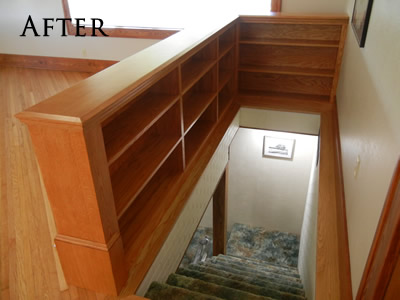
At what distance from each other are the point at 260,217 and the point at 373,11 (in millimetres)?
4498

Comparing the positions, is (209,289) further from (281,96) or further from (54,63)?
(54,63)

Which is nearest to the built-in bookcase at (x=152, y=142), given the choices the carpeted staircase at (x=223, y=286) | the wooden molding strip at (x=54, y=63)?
the carpeted staircase at (x=223, y=286)

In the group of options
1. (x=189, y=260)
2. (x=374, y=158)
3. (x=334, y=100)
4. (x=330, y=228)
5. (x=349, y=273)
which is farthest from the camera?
(x=189, y=260)

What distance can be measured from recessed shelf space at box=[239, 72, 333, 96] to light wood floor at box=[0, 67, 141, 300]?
2599 millimetres

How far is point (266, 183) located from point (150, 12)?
320cm

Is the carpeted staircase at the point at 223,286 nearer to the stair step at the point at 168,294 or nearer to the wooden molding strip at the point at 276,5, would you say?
the stair step at the point at 168,294

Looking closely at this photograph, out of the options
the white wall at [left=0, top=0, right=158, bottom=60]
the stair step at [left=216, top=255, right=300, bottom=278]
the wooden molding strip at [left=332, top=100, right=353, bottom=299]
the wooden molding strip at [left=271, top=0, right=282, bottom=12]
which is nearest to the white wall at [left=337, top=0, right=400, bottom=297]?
the wooden molding strip at [left=332, top=100, right=353, bottom=299]

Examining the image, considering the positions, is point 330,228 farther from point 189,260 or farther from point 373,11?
point 189,260

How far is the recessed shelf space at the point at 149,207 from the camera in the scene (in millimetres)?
2053

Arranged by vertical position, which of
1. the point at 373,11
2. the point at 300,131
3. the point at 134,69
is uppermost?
the point at 373,11

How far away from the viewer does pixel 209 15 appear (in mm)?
4297

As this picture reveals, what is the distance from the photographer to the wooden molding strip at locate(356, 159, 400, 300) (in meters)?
1.12

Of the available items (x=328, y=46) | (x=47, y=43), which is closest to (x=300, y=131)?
(x=328, y=46)

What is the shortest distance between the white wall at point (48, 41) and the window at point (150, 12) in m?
0.14
